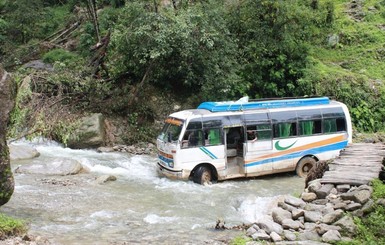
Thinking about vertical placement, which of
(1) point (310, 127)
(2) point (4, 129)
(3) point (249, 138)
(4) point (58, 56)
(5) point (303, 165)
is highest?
(4) point (58, 56)

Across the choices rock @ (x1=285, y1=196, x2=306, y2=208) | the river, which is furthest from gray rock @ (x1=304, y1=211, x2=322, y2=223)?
the river

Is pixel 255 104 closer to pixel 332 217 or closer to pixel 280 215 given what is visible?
pixel 280 215

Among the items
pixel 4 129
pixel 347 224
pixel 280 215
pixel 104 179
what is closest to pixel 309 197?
pixel 280 215

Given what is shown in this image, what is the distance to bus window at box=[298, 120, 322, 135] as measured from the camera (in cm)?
1595

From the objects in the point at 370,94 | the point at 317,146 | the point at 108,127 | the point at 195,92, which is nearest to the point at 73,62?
the point at 108,127

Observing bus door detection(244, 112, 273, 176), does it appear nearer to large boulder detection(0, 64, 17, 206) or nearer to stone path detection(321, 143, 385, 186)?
stone path detection(321, 143, 385, 186)

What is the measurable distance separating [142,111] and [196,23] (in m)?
5.10

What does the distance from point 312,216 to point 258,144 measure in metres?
6.46

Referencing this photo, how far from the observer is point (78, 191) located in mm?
13336

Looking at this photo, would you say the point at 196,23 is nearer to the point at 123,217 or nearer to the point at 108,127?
the point at 108,127

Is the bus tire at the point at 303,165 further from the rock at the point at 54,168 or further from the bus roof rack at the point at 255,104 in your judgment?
the rock at the point at 54,168

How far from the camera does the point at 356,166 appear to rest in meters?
11.5

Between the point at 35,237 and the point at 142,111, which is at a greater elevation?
the point at 142,111

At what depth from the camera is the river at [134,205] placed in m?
9.71
